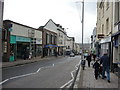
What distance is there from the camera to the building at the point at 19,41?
20180 millimetres

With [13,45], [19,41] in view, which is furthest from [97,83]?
[19,41]

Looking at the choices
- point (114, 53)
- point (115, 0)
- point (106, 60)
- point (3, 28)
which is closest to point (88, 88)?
point (106, 60)

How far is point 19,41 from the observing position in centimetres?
2334

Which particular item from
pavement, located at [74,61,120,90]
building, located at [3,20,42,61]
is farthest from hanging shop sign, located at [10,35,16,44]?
pavement, located at [74,61,120,90]

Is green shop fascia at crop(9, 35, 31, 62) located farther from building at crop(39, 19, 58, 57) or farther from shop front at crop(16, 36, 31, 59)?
building at crop(39, 19, 58, 57)

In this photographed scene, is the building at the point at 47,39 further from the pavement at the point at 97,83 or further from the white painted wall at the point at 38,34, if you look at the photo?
the pavement at the point at 97,83

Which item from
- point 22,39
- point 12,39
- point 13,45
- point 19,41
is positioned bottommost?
point 13,45

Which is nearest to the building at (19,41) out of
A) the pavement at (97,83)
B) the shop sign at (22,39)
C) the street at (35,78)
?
the shop sign at (22,39)

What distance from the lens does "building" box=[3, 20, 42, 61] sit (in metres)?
20.2

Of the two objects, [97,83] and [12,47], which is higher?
[12,47]

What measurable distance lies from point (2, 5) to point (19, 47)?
840cm

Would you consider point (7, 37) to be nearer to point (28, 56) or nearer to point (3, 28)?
point (3, 28)

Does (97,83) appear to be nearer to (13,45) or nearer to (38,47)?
(13,45)

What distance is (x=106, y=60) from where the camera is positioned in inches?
334
